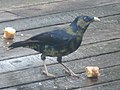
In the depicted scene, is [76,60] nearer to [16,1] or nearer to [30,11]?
[30,11]

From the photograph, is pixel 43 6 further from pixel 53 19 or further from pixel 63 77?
pixel 63 77

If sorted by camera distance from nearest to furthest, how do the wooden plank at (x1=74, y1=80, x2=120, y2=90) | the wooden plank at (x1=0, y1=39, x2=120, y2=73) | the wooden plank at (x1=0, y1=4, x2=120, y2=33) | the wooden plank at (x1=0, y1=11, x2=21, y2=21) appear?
the wooden plank at (x1=74, y1=80, x2=120, y2=90) < the wooden plank at (x1=0, y1=39, x2=120, y2=73) < the wooden plank at (x1=0, y1=4, x2=120, y2=33) < the wooden plank at (x1=0, y1=11, x2=21, y2=21)

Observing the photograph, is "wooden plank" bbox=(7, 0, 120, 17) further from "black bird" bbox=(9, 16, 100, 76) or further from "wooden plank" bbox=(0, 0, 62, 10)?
"black bird" bbox=(9, 16, 100, 76)

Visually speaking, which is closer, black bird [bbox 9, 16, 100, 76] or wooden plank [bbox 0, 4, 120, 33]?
black bird [bbox 9, 16, 100, 76]

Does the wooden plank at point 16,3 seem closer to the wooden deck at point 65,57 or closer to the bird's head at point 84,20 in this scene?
the wooden deck at point 65,57

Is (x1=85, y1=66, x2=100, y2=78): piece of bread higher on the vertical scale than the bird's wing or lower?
lower

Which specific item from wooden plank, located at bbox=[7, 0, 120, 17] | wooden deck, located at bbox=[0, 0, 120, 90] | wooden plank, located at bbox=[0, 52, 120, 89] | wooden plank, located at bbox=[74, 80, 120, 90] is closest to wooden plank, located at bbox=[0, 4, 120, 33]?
wooden deck, located at bbox=[0, 0, 120, 90]

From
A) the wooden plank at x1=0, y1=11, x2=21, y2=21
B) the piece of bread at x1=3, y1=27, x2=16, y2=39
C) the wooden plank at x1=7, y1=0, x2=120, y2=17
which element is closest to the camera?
the piece of bread at x1=3, y1=27, x2=16, y2=39

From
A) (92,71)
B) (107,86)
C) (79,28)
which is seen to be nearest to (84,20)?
(79,28)
